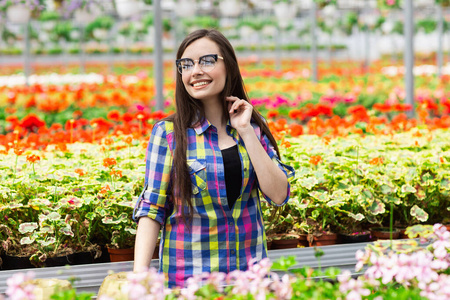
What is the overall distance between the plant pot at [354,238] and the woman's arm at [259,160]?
1053 millimetres

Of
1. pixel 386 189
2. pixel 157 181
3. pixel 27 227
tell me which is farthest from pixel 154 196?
pixel 386 189

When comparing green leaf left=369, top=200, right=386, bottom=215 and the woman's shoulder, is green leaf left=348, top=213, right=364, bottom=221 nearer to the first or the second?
green leaf left=369, top=200, right=386, bottom=215

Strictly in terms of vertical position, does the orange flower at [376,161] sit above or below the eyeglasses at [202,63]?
below

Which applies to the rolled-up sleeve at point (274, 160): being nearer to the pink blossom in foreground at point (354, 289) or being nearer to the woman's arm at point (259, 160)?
the woman's arm at point (259, 160)

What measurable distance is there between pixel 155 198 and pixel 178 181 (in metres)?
0.08

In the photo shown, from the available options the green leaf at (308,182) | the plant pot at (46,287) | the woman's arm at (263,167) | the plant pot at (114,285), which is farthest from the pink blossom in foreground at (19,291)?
the green leaf at (308,182)

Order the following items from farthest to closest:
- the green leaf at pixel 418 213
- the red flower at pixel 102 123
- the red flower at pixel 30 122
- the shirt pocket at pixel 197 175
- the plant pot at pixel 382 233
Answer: the red flower at pixel 30 122 → the red flower at pixel 102 123 → the plant pot at pixel 382 233 → the green leaf at pixel 418 213 → the shirt pocket at pixel 197 175

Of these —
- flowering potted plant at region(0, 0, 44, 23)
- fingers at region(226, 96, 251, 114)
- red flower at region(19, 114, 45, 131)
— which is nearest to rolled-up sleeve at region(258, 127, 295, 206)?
fingers at region(226, 96, 251, 114)

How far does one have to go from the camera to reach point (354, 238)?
2.77m

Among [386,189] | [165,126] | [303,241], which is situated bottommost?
[303,241]

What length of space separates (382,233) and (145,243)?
1491mm

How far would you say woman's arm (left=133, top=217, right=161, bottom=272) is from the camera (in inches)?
66.1

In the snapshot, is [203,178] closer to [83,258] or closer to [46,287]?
[46,287]

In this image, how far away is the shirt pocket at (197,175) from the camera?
5.85ft
